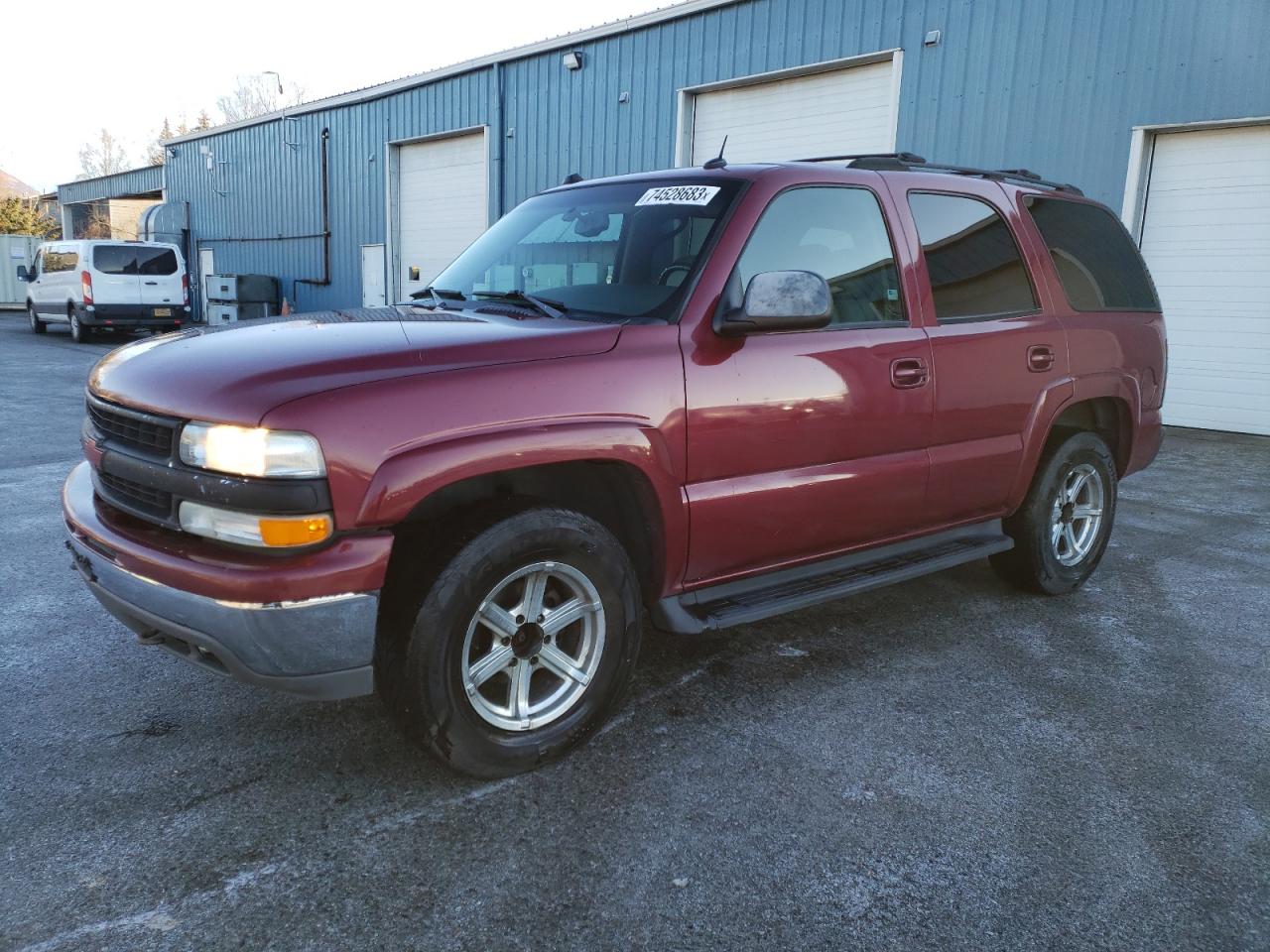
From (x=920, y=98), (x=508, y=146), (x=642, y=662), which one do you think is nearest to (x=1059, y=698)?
(x=642, y=662)

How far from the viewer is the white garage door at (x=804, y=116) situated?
1158 cm

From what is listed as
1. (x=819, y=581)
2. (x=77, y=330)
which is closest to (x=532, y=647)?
(x=819, y=581)

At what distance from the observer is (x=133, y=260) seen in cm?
1828

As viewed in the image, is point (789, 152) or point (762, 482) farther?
point (789, 152)

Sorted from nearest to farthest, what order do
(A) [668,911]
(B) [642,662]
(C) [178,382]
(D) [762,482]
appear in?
(A) [668,911] < (C) [178,382] < (D) [762,482] < (B) [642,662]

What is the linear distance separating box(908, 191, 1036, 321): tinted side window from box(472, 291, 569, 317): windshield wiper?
1.52m

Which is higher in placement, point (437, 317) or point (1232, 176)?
point (1232, 176)

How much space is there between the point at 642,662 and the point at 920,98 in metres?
9.63

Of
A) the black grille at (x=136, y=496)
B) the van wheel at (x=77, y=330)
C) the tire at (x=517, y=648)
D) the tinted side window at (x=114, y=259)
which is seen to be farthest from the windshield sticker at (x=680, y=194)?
the van wheel at (x=77, y=330)

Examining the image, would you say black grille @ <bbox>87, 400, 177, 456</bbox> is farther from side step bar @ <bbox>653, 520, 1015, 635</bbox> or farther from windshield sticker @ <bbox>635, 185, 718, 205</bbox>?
windshield sticker @ <bbox>635, 185, 718, 205</bbox>

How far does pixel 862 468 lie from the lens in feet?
11.2

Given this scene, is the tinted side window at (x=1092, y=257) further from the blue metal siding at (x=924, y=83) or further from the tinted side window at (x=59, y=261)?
the tinted side window at (x=59, y=261)

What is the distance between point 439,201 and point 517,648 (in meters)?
17.1

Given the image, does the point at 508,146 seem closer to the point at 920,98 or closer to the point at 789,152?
the point at 789,152
